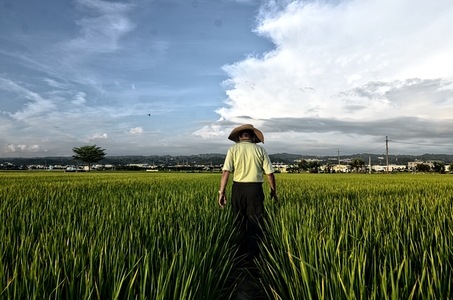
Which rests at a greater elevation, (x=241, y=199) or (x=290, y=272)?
(x=241, y=199)

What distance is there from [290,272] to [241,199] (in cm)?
168

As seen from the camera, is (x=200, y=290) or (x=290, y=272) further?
(x=290, y=272)

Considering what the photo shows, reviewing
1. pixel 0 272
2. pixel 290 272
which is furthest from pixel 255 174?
pixel 0 272

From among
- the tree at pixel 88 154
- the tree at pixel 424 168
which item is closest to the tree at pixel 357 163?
the tree at pixel 424 168

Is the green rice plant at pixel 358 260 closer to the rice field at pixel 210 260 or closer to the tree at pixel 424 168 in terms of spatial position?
the rice field at pixel 210 260

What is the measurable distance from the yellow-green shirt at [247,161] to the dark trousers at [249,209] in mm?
126

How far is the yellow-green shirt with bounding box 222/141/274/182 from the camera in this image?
13.4ft

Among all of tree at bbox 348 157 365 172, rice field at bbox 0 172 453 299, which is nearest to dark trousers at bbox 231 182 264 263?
rice field at bbox 0 172 453 299

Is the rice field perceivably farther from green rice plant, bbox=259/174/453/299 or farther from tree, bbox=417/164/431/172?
tree, bbox=417/164/431/172

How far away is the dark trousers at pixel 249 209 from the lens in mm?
4051

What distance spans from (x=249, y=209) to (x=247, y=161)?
66cm

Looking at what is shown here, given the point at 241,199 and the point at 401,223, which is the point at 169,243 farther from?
the point at 401,223

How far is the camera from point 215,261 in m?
2.97

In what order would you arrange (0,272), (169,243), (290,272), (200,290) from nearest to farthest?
(0,272)
(200,290)
(290,272)
(169,243)
